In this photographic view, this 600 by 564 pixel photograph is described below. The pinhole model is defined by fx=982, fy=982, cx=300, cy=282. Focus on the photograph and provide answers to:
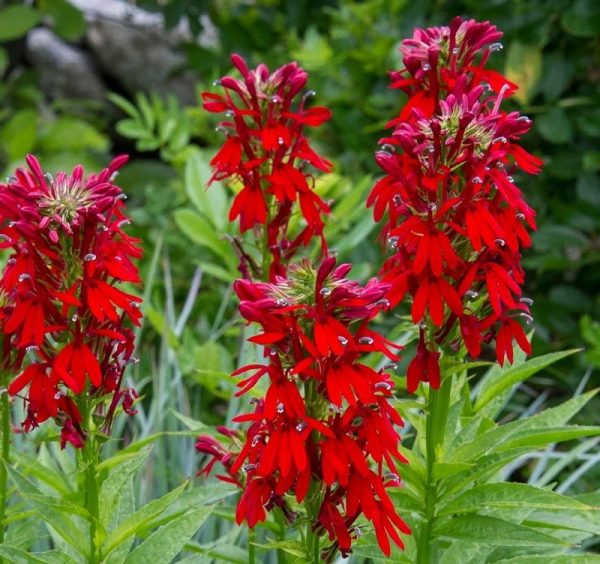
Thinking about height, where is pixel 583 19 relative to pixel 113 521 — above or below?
above

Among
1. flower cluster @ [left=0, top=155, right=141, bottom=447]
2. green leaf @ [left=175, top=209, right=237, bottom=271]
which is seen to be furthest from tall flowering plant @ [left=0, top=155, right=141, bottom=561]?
green leaf @ [left=175, top=209, right=237, bottom=271]

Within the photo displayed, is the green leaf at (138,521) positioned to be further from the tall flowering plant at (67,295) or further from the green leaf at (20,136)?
the green leaf at (20,136)

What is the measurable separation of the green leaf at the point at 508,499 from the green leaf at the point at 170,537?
423mm

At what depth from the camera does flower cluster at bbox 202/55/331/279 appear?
189cm

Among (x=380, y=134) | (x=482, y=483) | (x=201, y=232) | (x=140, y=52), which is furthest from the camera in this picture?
(x=140, y=52)

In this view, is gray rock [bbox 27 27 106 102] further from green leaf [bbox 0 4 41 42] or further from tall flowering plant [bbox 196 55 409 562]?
tall flowering plant [bbox 196 55 409 562]

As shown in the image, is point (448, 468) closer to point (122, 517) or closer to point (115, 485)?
point (115, 485)

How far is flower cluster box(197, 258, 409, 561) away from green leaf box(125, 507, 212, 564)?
0.78 ft

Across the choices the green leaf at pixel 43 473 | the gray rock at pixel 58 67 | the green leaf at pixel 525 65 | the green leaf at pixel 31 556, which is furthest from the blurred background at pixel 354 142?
the gray rock at pixel 58 67

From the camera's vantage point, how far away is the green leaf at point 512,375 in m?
1.81

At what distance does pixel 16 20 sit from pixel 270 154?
9.78 ft

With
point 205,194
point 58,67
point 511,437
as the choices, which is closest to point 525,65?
point 205,194

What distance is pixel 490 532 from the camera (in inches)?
65.1

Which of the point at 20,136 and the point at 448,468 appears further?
the point at 20,136
